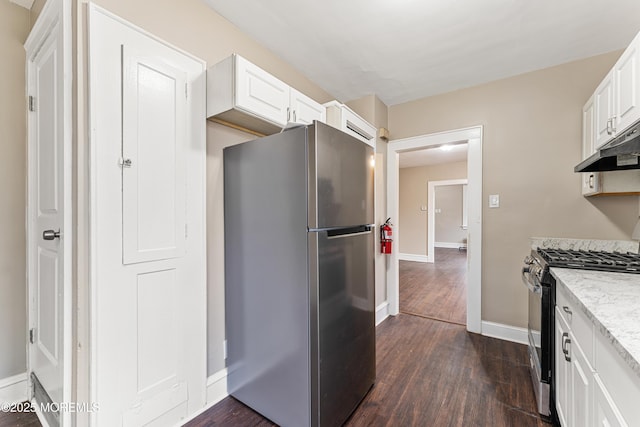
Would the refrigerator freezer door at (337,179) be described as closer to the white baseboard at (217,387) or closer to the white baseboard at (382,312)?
the white baseboard at (217,387)

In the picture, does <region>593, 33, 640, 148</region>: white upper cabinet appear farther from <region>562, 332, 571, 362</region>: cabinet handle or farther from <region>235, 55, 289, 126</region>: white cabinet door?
<region>235, 55, 289, 126</region>: white cabinet door

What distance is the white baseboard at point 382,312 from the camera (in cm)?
304

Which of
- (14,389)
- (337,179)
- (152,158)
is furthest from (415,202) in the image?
(14,389)

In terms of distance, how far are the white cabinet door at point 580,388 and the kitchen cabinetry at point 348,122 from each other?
2.11 m

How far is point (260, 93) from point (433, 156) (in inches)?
200

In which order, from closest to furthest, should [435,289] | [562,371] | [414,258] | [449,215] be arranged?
[562,371] < [435,289] < [414,258] < [449,215]

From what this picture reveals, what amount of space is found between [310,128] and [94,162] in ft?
3.35

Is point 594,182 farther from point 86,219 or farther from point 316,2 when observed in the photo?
point 86,219

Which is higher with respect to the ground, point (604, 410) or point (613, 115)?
point (613, 115)

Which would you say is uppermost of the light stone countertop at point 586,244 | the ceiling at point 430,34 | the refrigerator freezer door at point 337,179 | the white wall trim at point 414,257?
the ceiling at point 430,34

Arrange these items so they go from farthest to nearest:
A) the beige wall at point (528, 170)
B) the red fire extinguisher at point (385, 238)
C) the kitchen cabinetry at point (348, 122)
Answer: the red fire extinguisher at point (385, 238), the kitchen cabinetry at point (348, 122), the beige wall at point (528, 170)

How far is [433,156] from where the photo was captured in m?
5.82

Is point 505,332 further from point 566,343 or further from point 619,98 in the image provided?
point 619,98

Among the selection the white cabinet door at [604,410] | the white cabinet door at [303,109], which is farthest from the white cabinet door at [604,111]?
the white cabinet door at [303,109]
